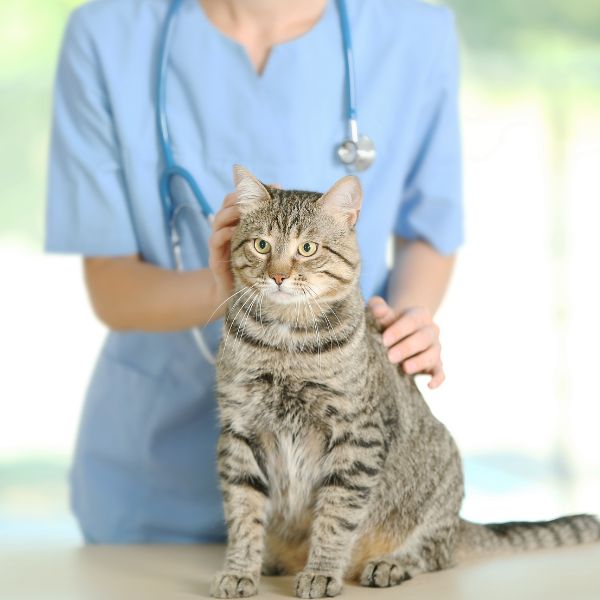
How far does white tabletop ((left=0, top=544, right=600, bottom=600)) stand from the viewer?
1.32m

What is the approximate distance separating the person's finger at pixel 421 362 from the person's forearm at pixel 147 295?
286 millimetres

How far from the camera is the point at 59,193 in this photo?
5.85ft

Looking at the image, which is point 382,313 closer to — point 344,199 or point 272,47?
point 344,199

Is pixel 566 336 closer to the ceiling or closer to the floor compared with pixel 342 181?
closer to the floor

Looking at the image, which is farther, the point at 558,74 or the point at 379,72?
the point at 558,74

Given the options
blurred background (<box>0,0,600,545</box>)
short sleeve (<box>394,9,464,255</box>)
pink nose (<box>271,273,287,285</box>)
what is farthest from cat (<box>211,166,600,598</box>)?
blurred background (<box>0,0,600,545</box>)

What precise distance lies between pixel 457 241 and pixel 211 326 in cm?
47

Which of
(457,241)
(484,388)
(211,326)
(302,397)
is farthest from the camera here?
(484,388)

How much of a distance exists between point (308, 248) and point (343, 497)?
1.09 ft

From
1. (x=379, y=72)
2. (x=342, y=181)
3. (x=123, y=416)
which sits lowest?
(x=123, y=416)

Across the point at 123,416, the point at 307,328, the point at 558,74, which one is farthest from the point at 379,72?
the point at 558,74

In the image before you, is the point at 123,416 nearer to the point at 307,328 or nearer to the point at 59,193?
the point at 59,193

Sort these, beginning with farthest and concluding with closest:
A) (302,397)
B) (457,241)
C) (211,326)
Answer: (457,241) < (211,326) < (302,397)

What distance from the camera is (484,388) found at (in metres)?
3.65
